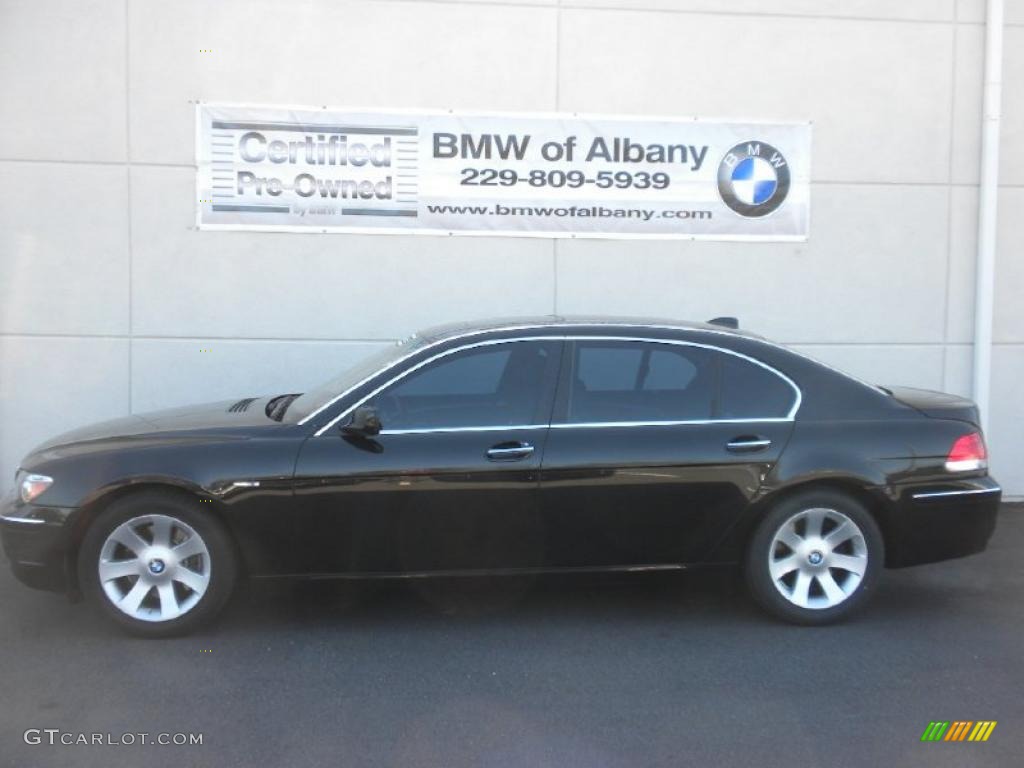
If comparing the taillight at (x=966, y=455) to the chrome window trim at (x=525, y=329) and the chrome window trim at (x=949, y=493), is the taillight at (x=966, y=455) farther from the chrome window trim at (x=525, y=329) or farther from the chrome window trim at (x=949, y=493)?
the chrome window trim at (x=525, y=329)

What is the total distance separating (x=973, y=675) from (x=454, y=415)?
2674 mm

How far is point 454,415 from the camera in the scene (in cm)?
544

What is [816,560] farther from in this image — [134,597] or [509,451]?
[134,597]

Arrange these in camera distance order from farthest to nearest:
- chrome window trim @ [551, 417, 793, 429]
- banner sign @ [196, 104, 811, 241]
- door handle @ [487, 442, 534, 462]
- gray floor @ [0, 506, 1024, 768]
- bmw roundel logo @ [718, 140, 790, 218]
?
bmw roundel logo @ [718, 140, 790, 218] → banner sign @ [196, 104, 811, 241] → chrome window trim @ [551, 417, 793, 429] → door handle @ [487, 442, 534, 462] → gray floor @ [0, 506, 1024, 768]

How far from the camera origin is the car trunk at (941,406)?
5746 mm

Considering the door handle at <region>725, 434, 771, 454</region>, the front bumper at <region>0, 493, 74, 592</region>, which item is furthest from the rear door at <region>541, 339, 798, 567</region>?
the front bumper at <region>0, 493, 74, 592</region>

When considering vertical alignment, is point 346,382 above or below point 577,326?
below

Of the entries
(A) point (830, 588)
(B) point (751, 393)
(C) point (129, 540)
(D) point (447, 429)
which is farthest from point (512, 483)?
(C) point (129, 540)

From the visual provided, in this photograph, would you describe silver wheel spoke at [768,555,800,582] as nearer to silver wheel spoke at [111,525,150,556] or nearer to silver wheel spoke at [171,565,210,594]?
silver wheel spoke at [171,565,210,594]

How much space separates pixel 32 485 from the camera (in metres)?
5.32

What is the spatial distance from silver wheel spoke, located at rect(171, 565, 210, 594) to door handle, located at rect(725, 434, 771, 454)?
103 inches

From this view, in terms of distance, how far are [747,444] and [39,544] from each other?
344cm

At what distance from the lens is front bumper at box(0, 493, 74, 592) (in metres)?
5.21

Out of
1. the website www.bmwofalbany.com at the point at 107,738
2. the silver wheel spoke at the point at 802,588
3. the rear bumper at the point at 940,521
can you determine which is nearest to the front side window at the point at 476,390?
the silver wheel spoke at the point at 802,588
